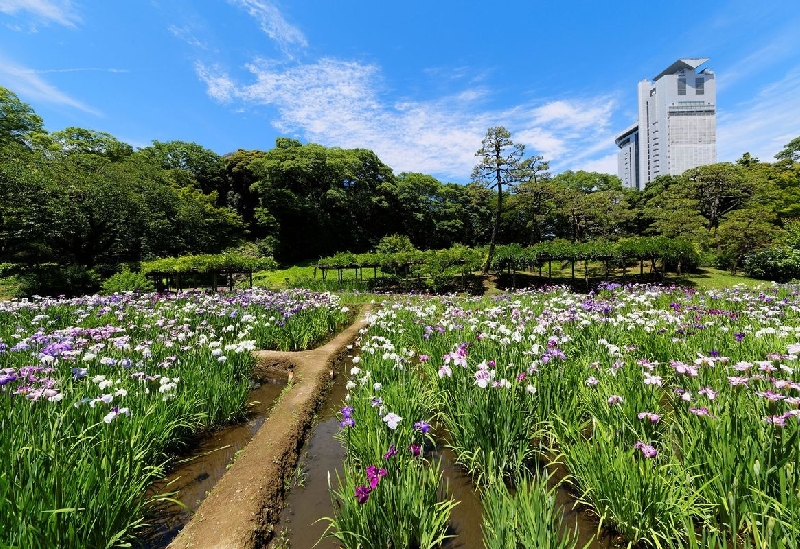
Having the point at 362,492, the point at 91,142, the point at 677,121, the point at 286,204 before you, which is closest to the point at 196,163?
the point at 91,142

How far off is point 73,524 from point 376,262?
19.3 metres

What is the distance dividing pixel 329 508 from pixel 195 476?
1417mm

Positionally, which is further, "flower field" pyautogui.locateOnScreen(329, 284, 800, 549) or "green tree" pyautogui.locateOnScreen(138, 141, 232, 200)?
"green tree" pyautogui.locateOnScreen(138, 141, 232, 200)

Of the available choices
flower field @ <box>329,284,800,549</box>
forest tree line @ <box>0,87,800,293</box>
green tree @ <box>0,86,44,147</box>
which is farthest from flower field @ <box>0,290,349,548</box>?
green tree @ <box>0,86,44,147</box>

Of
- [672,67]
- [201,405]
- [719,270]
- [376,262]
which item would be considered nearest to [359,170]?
[376,262]

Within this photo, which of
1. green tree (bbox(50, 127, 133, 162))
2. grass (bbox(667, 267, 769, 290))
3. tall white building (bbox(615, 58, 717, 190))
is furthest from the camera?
tall white building (bbox(615, 58, 717, 190))

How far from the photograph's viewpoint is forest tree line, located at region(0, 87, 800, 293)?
1733 centimetres

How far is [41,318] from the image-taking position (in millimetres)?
6402

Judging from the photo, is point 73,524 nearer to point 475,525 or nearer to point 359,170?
point 475,525

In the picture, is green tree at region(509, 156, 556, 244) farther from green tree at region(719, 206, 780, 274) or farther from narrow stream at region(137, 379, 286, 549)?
narrow stream at region(137, 379, 286, 549)

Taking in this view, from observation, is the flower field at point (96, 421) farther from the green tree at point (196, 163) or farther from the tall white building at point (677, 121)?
the tall white building at point (677, 121)

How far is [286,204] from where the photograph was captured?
118 ft

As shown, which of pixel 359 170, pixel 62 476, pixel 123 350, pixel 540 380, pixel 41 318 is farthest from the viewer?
pixel 359 170

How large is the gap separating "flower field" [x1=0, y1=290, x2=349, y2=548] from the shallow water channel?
102 cm
